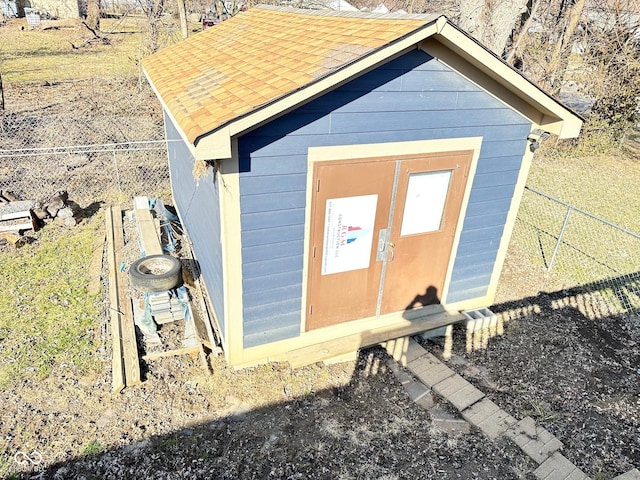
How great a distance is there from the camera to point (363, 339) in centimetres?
546

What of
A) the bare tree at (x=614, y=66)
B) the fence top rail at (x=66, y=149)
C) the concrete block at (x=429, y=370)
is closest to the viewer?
the concrete block at (x=429, y=370)

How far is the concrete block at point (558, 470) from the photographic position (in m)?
4.07

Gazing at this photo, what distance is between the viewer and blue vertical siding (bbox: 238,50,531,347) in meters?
4.22

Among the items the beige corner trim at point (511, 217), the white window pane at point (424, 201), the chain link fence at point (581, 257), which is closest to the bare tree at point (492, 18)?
the chain link fence at point (581, 257)

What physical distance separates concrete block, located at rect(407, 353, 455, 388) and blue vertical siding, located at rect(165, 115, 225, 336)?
239cm

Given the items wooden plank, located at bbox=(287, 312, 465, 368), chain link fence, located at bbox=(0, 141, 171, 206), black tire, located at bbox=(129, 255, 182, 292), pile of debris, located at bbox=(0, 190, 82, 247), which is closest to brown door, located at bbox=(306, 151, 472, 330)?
wooden plank, located at bbox=(287, 312, 465, 368)

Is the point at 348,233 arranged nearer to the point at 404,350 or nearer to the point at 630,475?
the point at 404,350

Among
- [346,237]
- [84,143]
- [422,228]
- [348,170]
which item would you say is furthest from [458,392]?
[84,143]

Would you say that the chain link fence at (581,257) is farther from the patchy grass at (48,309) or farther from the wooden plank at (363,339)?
the patchy grass at (48,309)

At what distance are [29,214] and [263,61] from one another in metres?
5.98

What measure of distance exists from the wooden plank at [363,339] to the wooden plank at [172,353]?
1144 millimetres

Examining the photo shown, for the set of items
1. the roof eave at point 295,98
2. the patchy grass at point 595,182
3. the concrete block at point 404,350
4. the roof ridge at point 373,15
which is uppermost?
the roof ridge at point 373,15

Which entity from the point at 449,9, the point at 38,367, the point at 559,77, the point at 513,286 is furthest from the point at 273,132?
the point at 559,77

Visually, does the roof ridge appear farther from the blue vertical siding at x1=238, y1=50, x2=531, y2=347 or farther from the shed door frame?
the shed door frame
